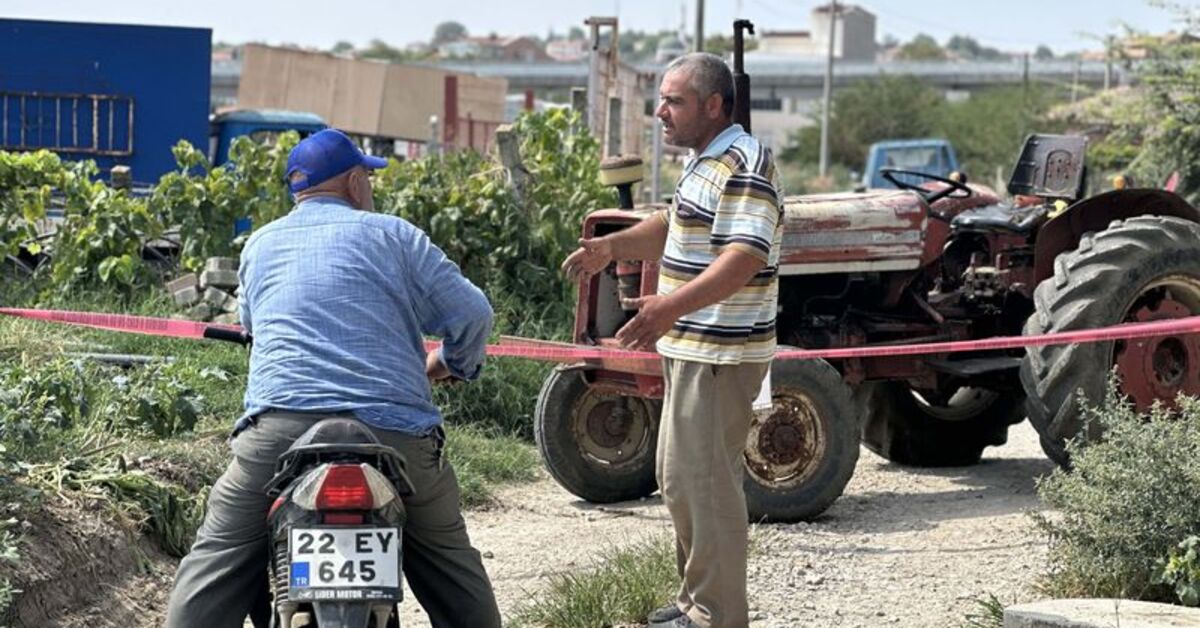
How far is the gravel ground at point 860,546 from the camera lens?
7.18m

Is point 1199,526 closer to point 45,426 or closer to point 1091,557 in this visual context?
point 1091,557

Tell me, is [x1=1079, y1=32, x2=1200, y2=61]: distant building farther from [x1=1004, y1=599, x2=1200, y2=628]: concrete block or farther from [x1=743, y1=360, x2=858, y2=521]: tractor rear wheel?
[x1=1004, y1=599, x2=1200, y2=628]: concrete block

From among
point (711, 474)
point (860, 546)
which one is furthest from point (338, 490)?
point (860, 546)

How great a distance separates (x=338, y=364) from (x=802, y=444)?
4.20m

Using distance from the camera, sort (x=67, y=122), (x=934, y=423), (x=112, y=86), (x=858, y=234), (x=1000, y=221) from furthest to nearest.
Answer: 1. (x=112, y=86)
2. (x=67, y=122)
3. (x=934, y=423)
4. (x=1000, y=221)
5. (x=858, y=234)

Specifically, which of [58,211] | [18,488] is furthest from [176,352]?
[18,488]

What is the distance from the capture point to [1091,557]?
22.0 ft

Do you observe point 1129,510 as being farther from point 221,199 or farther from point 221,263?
point 221,199

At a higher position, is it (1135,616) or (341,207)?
(341,207)

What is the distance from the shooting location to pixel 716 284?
19.0 feet

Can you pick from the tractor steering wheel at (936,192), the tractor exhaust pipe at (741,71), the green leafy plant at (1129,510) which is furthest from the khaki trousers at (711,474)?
the tractor steering wheel at (936,192)

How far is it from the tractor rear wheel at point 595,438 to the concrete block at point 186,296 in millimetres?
3222

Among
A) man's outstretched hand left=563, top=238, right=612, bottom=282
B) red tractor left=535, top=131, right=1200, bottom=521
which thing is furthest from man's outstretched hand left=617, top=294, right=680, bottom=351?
red tractor left=535, top=131, right=1200, bottom=521

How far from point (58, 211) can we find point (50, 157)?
2.73 feet
